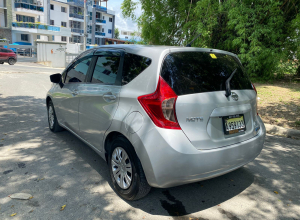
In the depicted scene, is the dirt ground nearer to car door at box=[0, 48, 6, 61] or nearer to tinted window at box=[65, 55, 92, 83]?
tinted window at box=[65, 55, 92, 83]

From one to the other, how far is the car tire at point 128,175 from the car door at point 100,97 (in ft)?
1.00

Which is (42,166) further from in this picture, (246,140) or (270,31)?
(270,31)

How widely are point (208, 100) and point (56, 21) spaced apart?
57009 millimetres

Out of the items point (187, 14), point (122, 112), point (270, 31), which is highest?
point (187, 14)

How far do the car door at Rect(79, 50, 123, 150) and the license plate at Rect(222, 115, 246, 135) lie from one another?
49.5 inches

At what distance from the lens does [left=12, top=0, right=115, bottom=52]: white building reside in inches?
1736

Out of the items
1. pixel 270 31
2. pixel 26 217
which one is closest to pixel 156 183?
pixel 26 217

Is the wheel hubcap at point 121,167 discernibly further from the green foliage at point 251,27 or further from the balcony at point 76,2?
the balcony at point 76,2

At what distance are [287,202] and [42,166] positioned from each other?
10.9 feet

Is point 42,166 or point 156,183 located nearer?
point 156,183

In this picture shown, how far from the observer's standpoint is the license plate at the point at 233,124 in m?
2.88

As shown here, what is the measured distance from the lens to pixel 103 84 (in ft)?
11.3

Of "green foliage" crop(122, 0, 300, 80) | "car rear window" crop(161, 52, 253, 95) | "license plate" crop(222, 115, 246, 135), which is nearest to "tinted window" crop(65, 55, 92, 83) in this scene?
"car rear window" crop(161, 52, 253, 95)

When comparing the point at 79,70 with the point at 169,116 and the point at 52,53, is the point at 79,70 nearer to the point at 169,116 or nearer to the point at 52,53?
the point at 169,116
